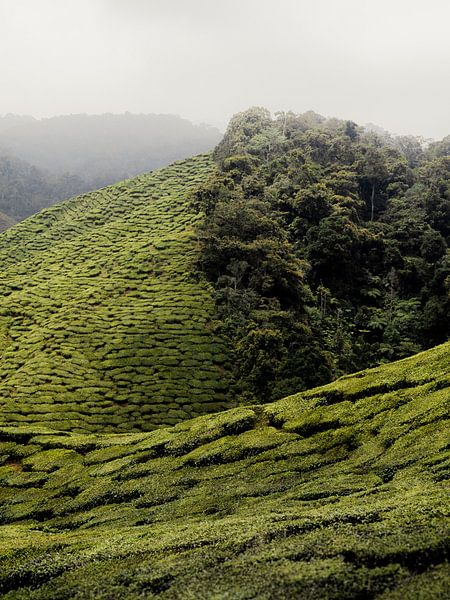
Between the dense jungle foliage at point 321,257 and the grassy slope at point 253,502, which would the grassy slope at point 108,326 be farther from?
the grassy slope at point 253,502

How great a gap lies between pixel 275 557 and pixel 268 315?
111 ft

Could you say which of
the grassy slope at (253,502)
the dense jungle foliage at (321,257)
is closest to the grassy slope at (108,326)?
the dense jungle foliage at (321,257)

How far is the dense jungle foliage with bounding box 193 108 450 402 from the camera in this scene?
4125 centimetres

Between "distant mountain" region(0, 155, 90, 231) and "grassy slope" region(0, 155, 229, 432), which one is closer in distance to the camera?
"grassy slope" region(0, 155, 229, 432)

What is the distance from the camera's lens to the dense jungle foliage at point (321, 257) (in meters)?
41.2

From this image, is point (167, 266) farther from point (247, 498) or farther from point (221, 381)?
point (247, 498)

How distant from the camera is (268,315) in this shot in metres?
42.9

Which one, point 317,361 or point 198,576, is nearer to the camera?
point 198,576

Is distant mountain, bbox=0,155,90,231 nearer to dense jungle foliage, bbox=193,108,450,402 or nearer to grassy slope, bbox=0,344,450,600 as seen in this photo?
dense jungle foliage, bbox=193,108,450,402

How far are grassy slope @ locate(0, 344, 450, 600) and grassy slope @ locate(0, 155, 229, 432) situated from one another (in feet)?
21.2

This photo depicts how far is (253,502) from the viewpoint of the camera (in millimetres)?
15156

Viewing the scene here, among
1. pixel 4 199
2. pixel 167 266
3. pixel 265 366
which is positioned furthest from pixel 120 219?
pixel 4 199

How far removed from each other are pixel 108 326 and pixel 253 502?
105ft

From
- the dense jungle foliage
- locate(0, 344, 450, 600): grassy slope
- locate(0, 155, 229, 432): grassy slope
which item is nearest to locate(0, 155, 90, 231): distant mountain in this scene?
locate(0, 155, 229, 432): grassy slope
